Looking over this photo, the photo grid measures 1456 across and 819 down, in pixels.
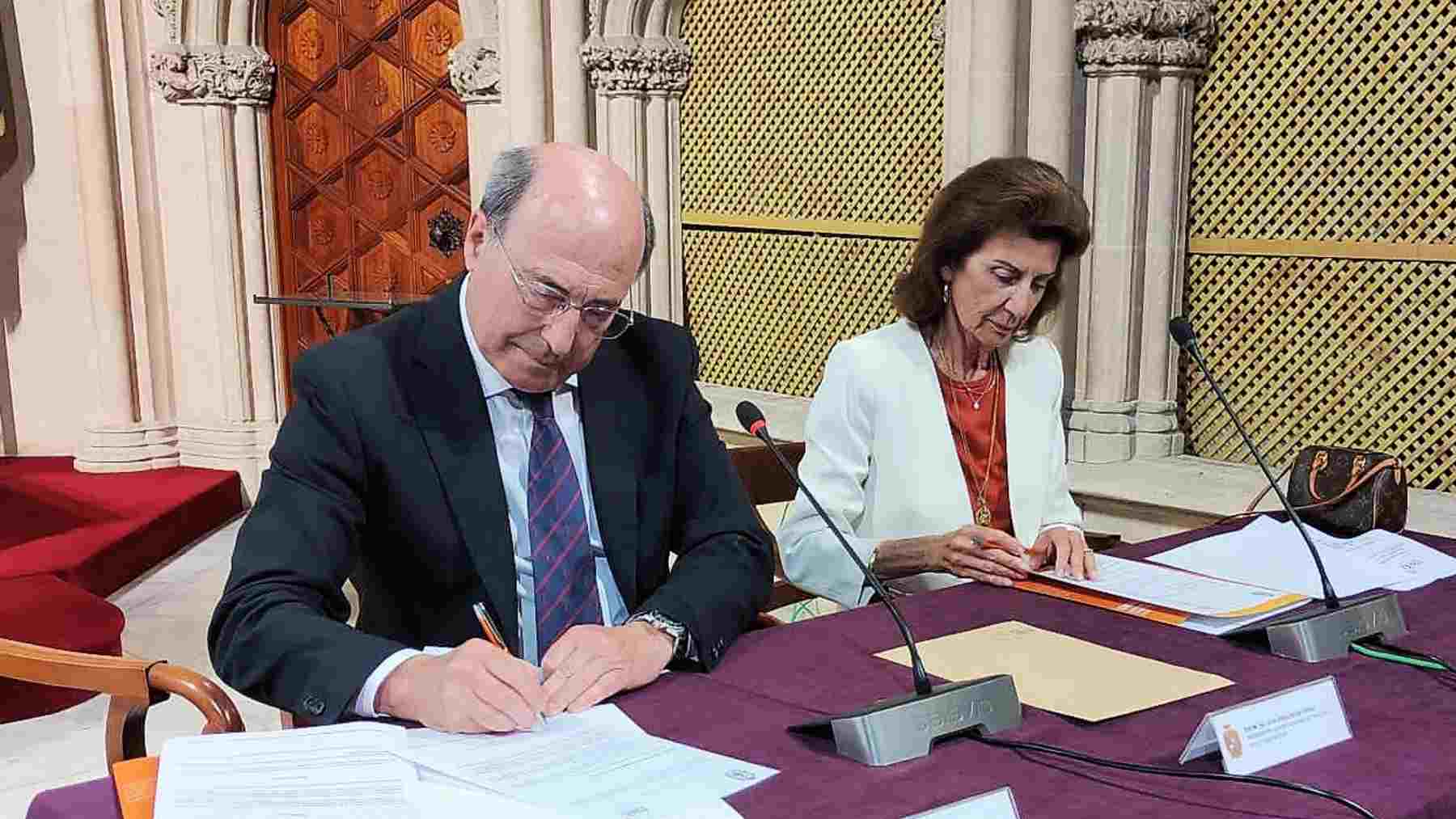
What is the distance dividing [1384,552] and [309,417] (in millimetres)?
1756

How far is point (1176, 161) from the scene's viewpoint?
4.08 metres

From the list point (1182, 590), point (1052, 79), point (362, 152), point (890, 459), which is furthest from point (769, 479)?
point (362, 152)

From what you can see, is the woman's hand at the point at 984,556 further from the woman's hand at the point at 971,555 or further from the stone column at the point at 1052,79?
the stone column at the point at 1052,79

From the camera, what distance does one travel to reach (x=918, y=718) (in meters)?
1.39

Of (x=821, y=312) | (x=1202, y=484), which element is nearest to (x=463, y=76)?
(x=821, y=312)

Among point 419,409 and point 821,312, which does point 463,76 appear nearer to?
point 821,312

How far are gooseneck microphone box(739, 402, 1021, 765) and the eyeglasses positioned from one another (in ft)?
1.71

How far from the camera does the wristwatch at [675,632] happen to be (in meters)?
1.65

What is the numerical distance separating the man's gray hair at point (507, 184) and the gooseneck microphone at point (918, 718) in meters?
0.66

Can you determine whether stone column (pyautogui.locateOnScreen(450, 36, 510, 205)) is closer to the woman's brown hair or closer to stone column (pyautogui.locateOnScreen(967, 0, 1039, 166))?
stone column (pyautogui.locateOnScreen(967, 0, 1039, 166))

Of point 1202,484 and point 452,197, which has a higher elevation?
point 452,197

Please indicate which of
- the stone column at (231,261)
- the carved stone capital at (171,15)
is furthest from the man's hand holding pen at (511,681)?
the carved stone capital at (171,15)

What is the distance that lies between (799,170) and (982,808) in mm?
4458

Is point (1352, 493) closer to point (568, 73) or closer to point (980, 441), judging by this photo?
point (980, 441)
